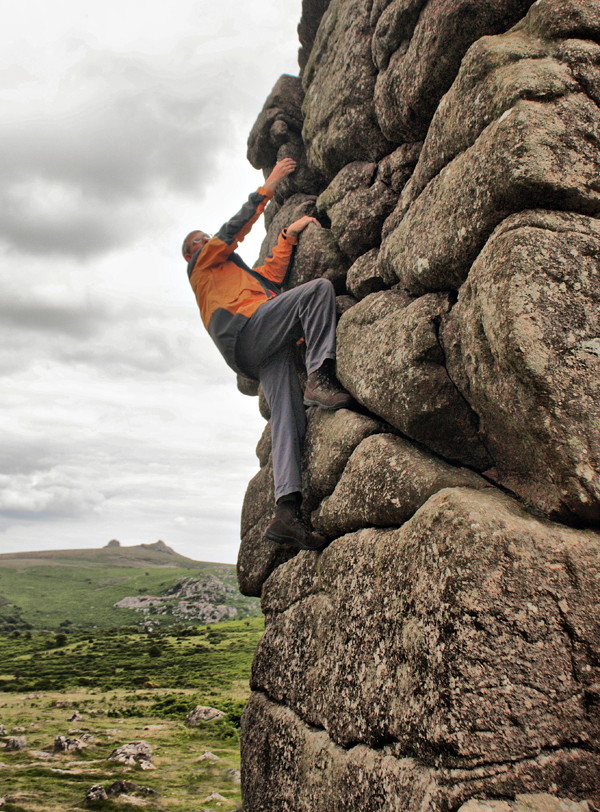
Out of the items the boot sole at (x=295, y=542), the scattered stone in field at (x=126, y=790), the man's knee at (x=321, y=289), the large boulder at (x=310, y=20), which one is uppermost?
the large boulder at (x=310, y=20)

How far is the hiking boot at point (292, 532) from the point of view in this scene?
821 centimetres

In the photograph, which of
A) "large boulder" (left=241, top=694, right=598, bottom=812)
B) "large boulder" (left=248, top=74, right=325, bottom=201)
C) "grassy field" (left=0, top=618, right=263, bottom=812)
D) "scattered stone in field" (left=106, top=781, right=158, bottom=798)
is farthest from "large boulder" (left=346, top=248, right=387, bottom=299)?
"scattered stone in field" (left=106, top=781, right=158, bottom=798)

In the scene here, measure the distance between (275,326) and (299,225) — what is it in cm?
320

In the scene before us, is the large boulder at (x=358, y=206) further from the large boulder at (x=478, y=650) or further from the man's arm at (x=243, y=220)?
the large boulder at (x=478, y=650)

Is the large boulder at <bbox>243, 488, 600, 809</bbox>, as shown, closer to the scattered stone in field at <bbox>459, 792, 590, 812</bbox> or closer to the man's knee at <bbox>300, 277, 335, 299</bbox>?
the scattered stone in field at <bbox>459, 792, 590, 812</bbox>

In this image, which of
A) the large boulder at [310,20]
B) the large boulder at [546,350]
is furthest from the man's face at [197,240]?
the large boulder at [546,350]

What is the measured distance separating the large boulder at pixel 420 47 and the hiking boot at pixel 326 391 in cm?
496

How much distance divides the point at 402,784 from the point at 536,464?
3.71 m

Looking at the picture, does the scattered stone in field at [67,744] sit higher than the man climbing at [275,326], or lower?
lower

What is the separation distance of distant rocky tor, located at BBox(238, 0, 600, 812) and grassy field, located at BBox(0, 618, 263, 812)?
9280 millimetres

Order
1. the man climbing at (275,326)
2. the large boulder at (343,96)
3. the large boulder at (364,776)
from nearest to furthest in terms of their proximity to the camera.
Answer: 1. the large boulder at (364,776)
2. the man climbing at (275,326)
3. the large boulder at (343,96)

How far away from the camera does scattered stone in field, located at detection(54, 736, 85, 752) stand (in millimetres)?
18000

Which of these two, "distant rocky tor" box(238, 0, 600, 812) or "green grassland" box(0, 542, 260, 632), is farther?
"green grassland" box(0, 542, 260, 632)

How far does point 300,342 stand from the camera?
10.8 m
